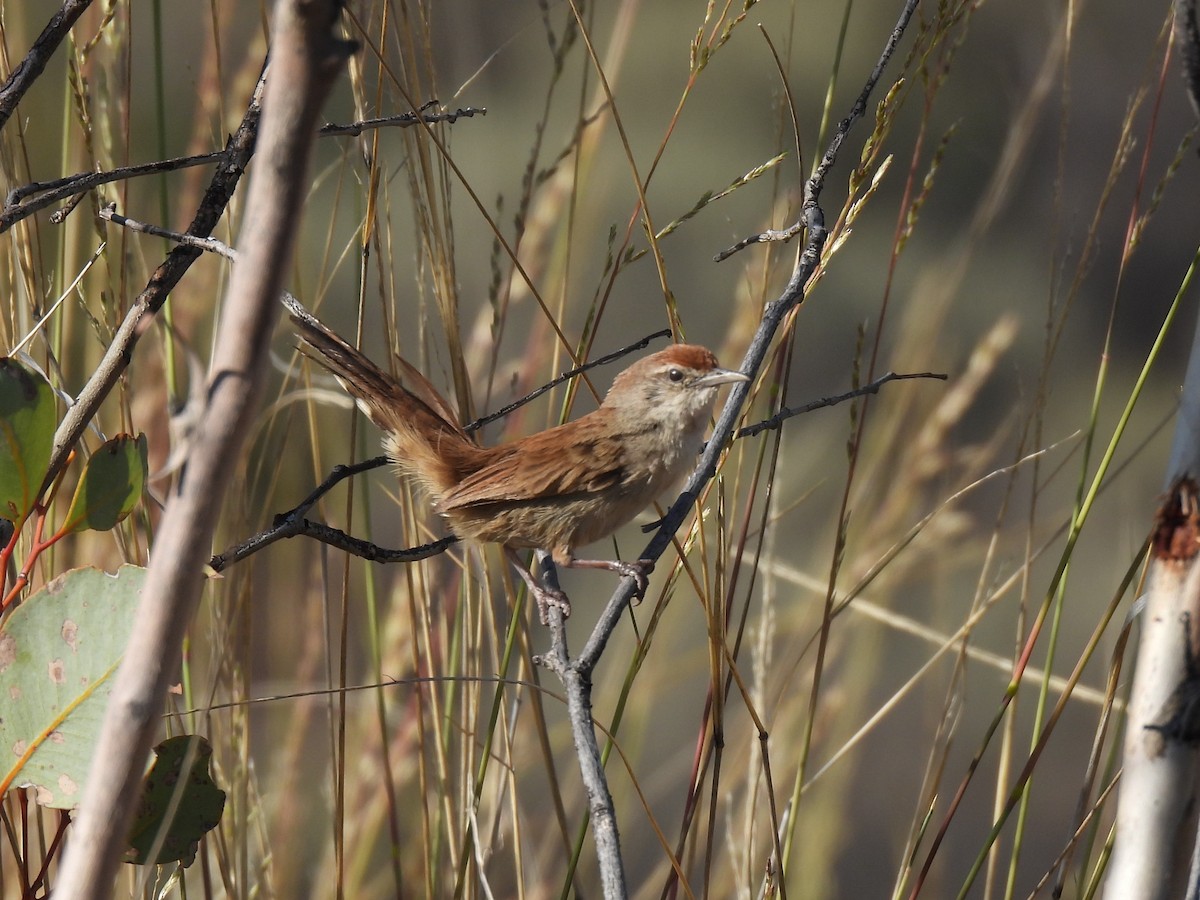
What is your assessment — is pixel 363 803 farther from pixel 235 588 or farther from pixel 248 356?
pixel 248 356

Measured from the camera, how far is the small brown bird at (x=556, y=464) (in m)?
2.09

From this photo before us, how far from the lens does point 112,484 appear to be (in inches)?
38.5

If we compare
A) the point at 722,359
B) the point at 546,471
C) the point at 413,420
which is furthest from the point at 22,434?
the point at 722,359

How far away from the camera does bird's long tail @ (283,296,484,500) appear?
1.86 metres

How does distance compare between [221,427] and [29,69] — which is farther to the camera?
[29,69]

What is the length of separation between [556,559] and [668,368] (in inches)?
16.8

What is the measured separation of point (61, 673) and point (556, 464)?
47.6 inches

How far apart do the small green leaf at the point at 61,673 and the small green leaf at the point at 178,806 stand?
0.29ft

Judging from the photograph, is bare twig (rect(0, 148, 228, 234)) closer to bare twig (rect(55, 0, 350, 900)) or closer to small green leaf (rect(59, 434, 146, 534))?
small green leaf (rect(59, 434, 146, 534))

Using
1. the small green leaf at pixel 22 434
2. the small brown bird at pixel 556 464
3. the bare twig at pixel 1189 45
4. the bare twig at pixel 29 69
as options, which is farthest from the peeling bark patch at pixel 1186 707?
the small brown bird at pixel 556 464

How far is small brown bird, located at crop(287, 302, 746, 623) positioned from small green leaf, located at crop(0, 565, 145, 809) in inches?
42.1

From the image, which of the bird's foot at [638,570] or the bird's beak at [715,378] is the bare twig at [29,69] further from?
the bird's beak at [715,378]

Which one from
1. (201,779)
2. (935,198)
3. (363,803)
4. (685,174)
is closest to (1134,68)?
(935,198)

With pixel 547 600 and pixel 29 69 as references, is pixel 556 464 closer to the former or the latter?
pixel 547 600
